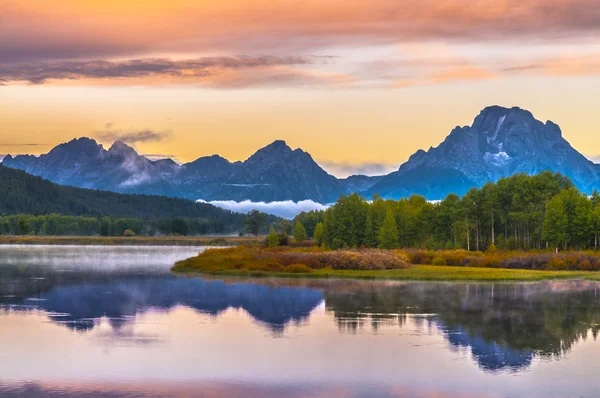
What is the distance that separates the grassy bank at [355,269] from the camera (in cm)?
7738

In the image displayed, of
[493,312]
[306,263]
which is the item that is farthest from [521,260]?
[493,312]

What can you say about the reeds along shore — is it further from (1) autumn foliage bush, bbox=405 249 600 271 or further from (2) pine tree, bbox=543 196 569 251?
(2) pine tree, bbox=543 196 569 251

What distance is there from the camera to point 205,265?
92.9m

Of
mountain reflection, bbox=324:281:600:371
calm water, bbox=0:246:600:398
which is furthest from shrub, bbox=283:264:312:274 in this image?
calm water, bbox=0:246:600:398

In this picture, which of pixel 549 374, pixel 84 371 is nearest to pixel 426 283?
pixel 549 374

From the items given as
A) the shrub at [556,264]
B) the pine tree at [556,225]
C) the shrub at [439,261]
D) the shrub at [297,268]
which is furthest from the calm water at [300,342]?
the pine tree at [556,225]

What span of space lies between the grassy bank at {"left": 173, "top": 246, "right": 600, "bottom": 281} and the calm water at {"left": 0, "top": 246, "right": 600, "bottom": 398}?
12.0 metres

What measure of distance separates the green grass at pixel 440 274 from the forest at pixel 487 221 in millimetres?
25988

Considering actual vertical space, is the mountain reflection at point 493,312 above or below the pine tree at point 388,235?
below

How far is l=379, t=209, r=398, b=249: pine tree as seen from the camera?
119688 mm

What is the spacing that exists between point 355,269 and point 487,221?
149 ft

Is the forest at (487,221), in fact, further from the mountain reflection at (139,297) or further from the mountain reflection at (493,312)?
the mountain reflection at (139,297)

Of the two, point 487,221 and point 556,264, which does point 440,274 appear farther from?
point 487,221

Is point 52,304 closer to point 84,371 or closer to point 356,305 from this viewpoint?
point 356,305
